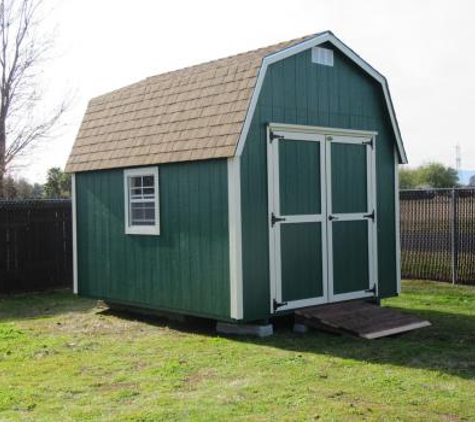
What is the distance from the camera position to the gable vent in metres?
8.56

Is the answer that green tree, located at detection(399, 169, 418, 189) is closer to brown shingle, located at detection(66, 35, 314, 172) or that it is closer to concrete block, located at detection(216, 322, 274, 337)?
brown shingle, located at detection(66, 35, 314, 172)

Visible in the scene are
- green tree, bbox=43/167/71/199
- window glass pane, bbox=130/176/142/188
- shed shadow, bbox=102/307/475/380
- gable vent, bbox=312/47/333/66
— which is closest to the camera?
shed shadow, bbox=102/307/475/380

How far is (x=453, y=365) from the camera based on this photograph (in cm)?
628

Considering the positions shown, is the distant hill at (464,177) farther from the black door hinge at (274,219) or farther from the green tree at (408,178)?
the black door hinge at (274,219)

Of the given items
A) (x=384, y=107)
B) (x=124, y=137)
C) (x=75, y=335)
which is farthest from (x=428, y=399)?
(x=124, y=137)

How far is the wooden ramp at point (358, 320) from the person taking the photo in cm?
763

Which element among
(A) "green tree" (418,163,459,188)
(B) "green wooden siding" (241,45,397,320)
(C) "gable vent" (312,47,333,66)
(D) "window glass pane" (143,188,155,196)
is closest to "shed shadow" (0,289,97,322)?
(D) "window glass pane" (143,188,155,196)

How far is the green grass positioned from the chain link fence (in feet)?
10.8

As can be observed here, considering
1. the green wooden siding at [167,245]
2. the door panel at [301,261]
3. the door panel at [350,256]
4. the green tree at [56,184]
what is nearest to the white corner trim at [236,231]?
the green wooden siding at [167,245]

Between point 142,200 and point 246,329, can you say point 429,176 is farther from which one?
point 246,329

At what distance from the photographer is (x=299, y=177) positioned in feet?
27.2

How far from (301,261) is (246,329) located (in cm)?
110

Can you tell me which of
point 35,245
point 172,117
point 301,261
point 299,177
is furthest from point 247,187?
point 35,245

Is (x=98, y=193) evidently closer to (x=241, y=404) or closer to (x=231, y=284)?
(x=231, y=284)
